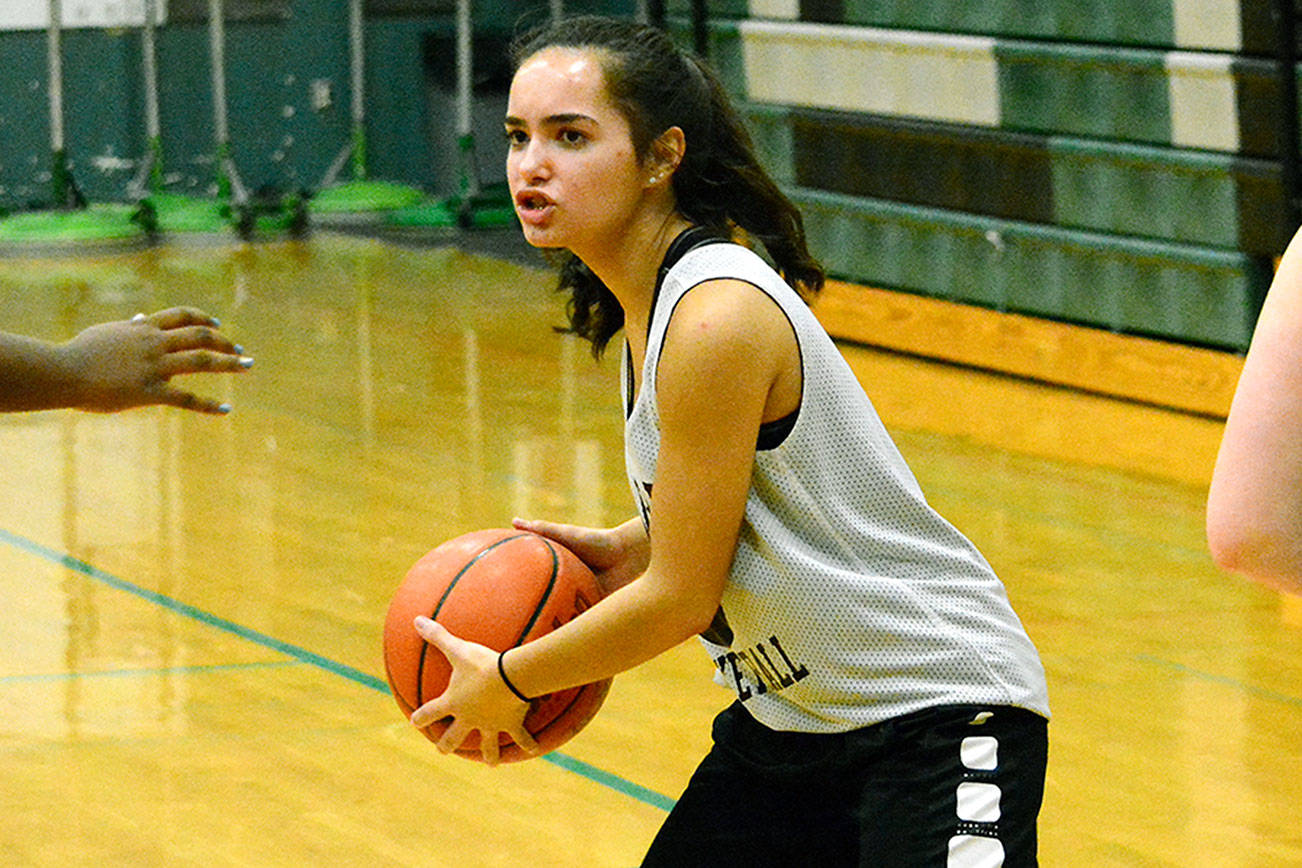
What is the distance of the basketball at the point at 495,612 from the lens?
233 centimetres

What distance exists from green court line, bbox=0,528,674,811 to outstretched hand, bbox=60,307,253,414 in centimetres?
130

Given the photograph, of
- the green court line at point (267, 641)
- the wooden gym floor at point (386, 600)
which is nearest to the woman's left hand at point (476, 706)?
the wooden gym floor at point (386, 600)

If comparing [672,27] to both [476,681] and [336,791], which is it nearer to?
[336,791]

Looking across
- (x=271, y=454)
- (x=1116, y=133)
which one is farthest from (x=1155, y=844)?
(x=1116, y=133)

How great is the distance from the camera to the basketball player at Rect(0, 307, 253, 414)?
2465mm

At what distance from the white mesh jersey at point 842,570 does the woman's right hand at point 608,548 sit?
1.24 ft

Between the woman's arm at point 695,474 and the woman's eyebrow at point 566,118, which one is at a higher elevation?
the woman's eyebrow at point 566,118

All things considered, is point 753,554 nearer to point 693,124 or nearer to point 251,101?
point 693,124

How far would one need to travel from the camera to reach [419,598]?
2.41m

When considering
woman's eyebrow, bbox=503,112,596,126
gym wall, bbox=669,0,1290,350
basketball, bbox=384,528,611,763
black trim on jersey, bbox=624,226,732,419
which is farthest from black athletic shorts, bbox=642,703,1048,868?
gym wall, bbox=669,0,1290,350

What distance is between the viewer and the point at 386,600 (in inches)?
187

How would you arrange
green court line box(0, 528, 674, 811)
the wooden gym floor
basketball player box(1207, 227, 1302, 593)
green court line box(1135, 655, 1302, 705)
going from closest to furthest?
basketball player box(1207, 227, 1302, 593), the wooden gym floor, green court line box(0, 528, 674, 811), green court line box(1135, 655, 1302, 705)

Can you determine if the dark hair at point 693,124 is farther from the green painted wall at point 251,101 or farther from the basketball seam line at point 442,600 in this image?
the green painted wall at point 251,101

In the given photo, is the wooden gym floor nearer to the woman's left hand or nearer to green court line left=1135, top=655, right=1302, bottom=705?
green court line left=1135, top=655, right=1302, bottom=705
